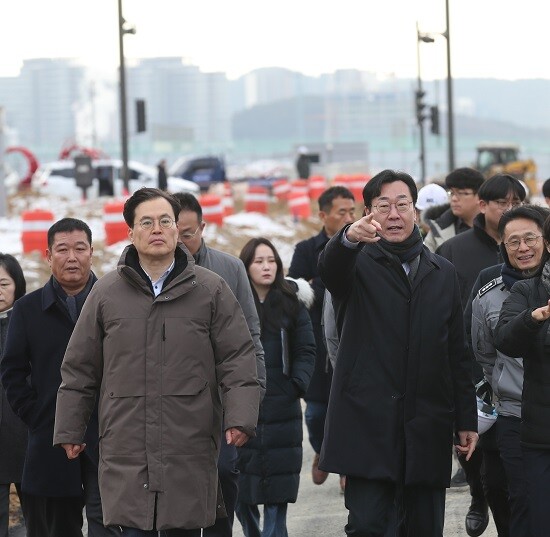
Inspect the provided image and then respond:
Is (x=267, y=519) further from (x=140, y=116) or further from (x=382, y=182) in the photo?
(x=140, y=116)

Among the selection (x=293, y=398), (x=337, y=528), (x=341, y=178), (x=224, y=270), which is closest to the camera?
(x=224, y=270)

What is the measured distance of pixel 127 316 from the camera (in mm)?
6090

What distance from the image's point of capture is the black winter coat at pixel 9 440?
25.4ft

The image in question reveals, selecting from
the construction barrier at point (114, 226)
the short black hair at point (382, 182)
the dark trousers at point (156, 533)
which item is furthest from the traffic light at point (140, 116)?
the dark trousers at point (156, 533)

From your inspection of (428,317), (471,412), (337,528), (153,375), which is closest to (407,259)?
(428,317)

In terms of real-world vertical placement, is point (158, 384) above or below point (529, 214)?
below

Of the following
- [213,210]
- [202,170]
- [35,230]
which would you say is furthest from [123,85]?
[202,170]

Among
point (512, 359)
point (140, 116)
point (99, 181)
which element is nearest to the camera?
point (512, 359)

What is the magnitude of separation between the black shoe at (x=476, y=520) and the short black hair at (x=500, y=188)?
1.67 metres

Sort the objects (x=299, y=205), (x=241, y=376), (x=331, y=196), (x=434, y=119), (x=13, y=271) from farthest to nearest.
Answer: (x=434, y=119), (x=299, y=205), (x=331, y=196), (x=13, y=271), (x=241, y=376)

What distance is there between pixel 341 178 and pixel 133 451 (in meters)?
30.1

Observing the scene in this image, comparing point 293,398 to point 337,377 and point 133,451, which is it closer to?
point 337,377

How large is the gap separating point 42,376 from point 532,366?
2.29 metres

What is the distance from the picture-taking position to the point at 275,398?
8359mm
